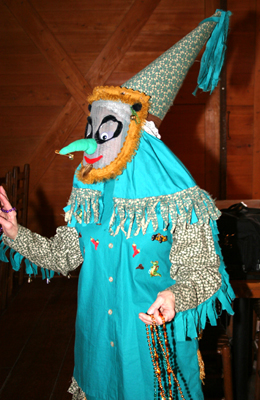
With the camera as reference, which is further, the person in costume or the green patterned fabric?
the green patterned fabric

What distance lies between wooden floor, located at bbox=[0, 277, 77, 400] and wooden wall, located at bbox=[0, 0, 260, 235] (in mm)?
1152

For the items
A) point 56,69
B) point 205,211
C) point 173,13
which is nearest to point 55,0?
point 56,69

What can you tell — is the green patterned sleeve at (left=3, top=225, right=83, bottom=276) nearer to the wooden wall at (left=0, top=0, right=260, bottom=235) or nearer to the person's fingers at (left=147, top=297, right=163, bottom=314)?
the person's fingers at (left=147, top=297, right=163, bottom=314)

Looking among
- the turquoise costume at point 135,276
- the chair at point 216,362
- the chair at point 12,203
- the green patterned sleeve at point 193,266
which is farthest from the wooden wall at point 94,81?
the green patterned sleeve at point 193,266

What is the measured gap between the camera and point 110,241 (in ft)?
3.96

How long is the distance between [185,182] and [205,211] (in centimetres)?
11

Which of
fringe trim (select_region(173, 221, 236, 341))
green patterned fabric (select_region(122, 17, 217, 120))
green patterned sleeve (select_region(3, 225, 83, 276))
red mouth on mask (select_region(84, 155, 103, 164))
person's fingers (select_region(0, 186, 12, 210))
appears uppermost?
green patterned fabric (select_region(122, 17, 217, 120))

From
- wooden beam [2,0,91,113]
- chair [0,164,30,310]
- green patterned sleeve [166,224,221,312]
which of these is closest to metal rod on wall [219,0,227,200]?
wooden beam [2,0,91,113]

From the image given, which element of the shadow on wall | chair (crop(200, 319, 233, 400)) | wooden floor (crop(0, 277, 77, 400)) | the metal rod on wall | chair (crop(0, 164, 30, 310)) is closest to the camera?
chair (crop(200, 319, 233, 400))

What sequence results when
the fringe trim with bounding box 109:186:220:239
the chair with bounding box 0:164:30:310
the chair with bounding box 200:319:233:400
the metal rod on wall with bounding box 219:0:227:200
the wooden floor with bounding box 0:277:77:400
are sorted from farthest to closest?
the metal rod on wall with bounding box 219:0:227:200 < the chair with bounding box 0:164:30:310 < the wooden floor with bounding box 0:277:77:400 < the chair with bounding box 200:319:233:400 < the fringe trim with bounding box 109:186:220:239

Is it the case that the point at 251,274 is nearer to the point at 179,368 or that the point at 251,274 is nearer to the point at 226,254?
the point at 226,254

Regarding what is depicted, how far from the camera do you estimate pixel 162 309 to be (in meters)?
0.96

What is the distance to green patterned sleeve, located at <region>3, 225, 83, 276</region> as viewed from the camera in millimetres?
1306

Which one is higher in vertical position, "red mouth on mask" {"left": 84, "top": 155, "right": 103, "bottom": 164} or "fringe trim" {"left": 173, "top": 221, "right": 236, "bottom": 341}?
"red mouth on mask" {"left": 84, "top": 155, "right": 103, "bottom": 164}
